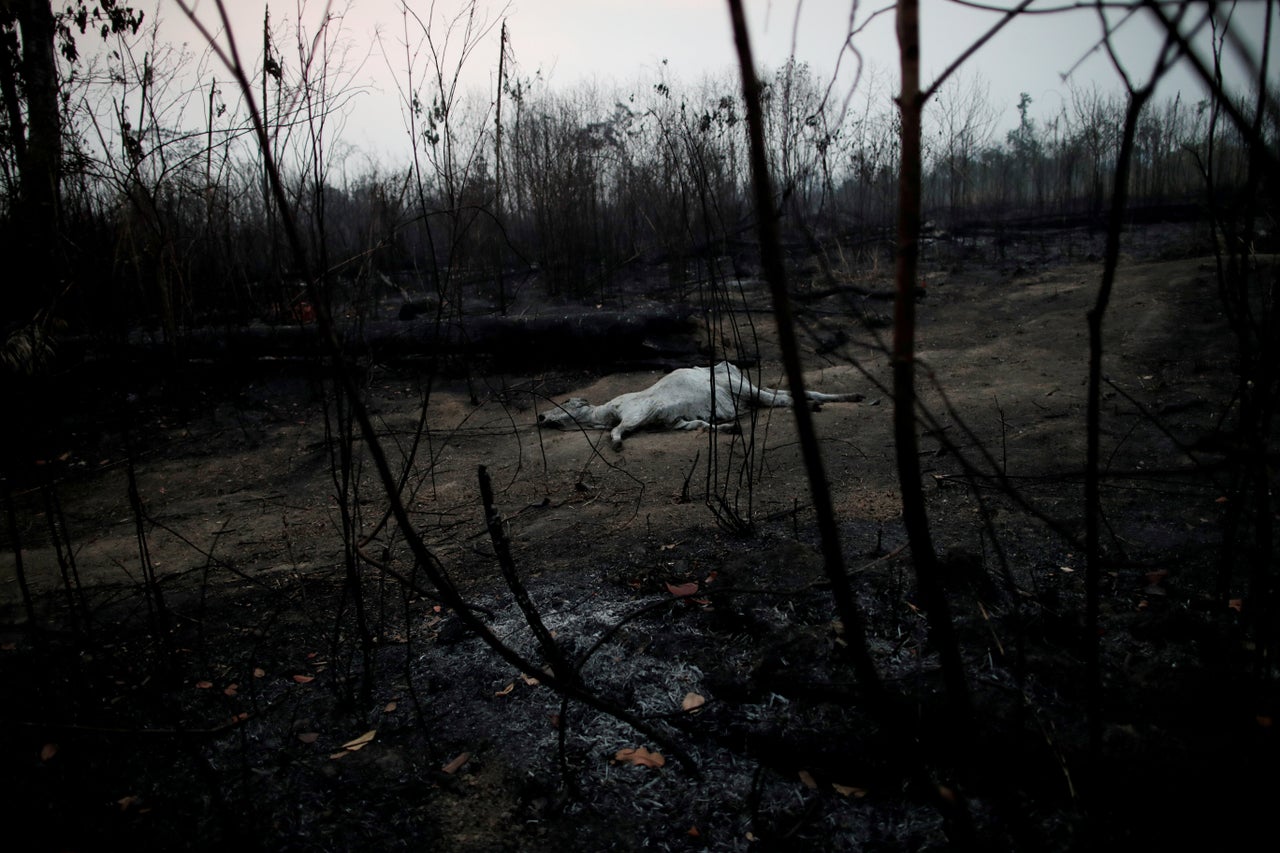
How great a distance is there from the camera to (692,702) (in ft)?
5.88

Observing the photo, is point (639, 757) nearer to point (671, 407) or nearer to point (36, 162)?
point (36, 162)

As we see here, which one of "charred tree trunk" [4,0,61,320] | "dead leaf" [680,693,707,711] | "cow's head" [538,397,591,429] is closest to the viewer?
"dead leaf" [680,693,707,711]

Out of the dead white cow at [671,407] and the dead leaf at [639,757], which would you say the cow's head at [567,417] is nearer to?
the dead white cow at [671,407]

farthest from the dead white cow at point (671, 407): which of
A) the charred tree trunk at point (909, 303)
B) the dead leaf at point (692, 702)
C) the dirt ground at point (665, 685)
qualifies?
the charred tree trunk at point (909, 303)

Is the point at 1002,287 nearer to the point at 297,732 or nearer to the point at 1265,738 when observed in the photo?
the point at 1265,738

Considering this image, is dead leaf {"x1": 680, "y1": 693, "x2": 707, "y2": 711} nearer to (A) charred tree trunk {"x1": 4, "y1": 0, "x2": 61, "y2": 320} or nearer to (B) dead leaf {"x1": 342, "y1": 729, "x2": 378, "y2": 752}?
(B) dead leaf {"x1": 342, "y1": 729, "x2": 378, "y2": 752}

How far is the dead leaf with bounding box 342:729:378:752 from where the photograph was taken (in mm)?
1712

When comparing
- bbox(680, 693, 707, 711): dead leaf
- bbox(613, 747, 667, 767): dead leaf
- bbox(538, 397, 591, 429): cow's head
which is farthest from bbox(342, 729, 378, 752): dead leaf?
bbox(538, 397, 591, 429): cow's head

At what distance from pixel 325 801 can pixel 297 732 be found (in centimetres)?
30

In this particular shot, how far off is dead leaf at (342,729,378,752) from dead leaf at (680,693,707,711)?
80 centimetres

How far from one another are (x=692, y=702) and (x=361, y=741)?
86 cm

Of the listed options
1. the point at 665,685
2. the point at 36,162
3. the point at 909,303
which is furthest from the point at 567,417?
the point at 909,303

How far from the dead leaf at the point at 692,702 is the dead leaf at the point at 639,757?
0.15 metres

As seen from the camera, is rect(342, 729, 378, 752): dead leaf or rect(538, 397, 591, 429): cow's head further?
rect(538, 397, 591, 429): cow's head
